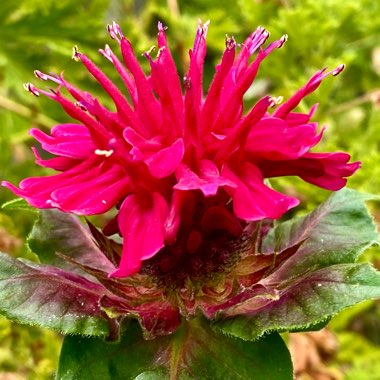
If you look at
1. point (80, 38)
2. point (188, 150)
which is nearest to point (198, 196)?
point (188, 150)

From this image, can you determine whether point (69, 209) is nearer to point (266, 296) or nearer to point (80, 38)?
point (266, 296)

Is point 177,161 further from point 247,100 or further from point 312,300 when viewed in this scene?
Answer: point 247,100

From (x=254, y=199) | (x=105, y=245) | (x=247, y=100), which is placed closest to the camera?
(x=254, y=199)

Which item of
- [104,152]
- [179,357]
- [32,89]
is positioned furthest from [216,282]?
[32,89]

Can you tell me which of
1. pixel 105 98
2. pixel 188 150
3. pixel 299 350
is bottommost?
pixel 299 350

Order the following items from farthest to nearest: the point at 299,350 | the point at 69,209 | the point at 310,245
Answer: the point at 299,350 → the point at 310,245 → the point at 69,209

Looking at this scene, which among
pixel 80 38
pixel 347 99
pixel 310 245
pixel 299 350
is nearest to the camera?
pixel 310 245

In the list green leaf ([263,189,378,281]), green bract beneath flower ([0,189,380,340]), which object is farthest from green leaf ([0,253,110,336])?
green leaf ([263,189,378,281])
